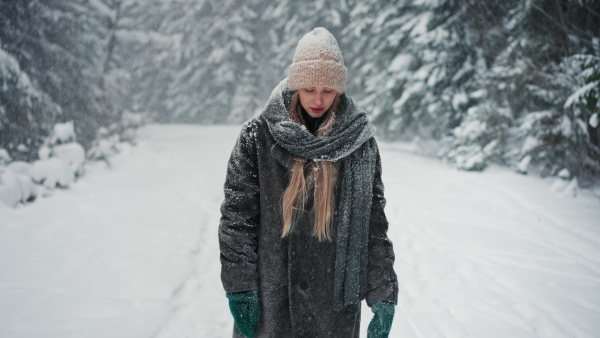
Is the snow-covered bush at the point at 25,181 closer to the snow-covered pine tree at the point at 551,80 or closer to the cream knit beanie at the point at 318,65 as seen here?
the cream knit beanie at the point at 318,65

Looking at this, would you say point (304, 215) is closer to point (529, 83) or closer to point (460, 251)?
point (460, 251)

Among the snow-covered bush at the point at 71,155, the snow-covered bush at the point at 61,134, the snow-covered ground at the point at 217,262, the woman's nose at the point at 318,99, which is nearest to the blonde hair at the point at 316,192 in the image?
the woman's nose at the point at 318,99

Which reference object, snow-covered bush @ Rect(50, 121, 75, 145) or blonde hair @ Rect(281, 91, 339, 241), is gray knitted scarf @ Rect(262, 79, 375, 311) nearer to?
blonde hair @ Rect(281, 91, 339, 241)

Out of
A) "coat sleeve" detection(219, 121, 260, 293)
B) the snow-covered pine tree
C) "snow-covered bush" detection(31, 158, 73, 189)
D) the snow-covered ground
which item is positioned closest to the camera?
"coat sleeve" detection(219, 121, 260, 293)

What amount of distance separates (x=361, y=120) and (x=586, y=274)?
4014 mm

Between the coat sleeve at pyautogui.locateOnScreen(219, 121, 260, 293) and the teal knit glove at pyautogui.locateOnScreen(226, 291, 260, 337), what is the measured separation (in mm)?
42

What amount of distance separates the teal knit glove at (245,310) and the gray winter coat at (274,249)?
44 mm

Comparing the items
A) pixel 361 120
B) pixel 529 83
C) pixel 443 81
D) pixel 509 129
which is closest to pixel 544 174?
pixel 509 129

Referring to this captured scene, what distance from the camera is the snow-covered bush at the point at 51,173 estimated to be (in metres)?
6.65

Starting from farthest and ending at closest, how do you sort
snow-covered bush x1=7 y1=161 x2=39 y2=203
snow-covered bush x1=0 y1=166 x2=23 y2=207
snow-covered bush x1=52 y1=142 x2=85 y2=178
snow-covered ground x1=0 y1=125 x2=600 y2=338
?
snow-covered bush x1=52 y1=142 x2=85 y2=178
snow-covered bush x1=7 y1=161 x2=39 y2=203
snow-covered bush x1=0 y1=166 x2=23 y2=207
snow-covered ground x1=0 y1=125 x2=600 y2=338

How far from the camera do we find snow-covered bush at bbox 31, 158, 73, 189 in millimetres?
6648

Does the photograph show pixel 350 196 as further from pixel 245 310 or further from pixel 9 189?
pixel 9 189

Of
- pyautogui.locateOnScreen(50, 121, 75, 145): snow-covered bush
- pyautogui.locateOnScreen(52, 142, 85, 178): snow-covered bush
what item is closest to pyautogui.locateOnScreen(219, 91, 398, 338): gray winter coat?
pyautogui.locateOnScreen(52, 142, 85, 178): snow-covered bush

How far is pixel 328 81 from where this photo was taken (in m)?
1.80
